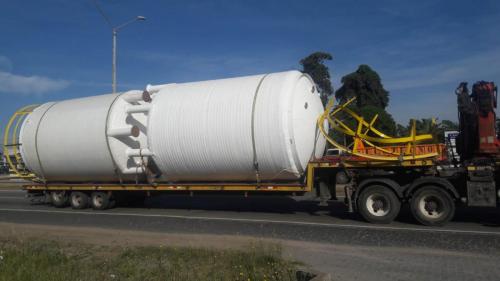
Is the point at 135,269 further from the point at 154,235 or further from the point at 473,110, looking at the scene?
the point at 473,110

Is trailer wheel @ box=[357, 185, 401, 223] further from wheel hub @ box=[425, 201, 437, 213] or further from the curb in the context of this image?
the curb

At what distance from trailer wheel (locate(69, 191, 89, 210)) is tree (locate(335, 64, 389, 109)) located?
36.4 metres

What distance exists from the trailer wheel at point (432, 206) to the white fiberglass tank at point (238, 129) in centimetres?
313

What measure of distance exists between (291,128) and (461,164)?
13.7ft

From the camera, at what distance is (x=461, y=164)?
35.4 ft

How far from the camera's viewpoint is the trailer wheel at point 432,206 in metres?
10.1

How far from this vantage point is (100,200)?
51.2 feet

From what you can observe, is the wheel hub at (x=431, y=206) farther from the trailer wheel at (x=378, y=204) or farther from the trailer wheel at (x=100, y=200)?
the trailer wheel at (x=100, y=200)

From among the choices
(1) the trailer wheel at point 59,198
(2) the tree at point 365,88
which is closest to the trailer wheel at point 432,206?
(1) the trailer wheel at point 59,198

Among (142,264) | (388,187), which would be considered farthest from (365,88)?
(142,264)

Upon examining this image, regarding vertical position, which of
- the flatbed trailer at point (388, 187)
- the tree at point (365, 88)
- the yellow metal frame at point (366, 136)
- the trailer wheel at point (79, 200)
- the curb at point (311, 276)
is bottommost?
the curb at point (311, 276)

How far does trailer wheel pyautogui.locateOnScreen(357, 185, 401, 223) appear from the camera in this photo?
10.7 metres

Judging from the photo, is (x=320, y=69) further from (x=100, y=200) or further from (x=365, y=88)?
(x=100, y=200)

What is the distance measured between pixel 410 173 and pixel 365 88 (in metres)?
39.5
